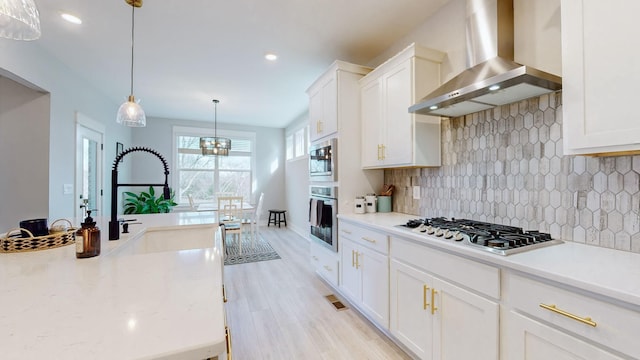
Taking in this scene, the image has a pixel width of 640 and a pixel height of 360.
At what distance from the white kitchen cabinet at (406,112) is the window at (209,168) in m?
5.23

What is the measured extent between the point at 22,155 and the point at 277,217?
16.2ft

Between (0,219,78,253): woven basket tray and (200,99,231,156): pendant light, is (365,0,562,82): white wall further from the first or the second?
(200,99,231,156): pendant light

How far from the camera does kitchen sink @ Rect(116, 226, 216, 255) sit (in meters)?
1.92

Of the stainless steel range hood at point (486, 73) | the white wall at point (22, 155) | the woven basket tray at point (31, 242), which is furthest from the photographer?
the white wall at point (22, 155)

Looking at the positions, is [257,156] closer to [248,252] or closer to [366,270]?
[248,252]

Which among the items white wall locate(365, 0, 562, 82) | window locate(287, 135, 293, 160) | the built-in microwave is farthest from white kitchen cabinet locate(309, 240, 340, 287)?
window locate(287, 135, 293, 160)

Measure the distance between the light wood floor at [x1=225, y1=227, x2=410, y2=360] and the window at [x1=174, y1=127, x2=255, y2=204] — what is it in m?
3.70

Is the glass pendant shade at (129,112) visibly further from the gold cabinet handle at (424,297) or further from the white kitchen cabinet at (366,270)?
the gold cabinet handle at (424,297)

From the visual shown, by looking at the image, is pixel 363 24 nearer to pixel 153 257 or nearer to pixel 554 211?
pixel 554 211

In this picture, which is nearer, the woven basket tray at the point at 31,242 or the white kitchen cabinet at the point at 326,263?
the woven basket tray at the point at 31,242

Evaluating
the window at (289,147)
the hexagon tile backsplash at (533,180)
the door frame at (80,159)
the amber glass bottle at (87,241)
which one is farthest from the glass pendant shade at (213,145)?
the amber glass bottle at (87,241)

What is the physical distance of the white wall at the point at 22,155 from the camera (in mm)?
3117

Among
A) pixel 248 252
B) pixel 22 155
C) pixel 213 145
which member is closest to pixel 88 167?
pixel 22 155

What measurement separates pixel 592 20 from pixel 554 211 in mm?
1002
